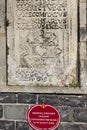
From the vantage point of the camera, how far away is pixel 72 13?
4.65 metres

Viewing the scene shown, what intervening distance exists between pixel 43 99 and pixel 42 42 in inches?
24.5

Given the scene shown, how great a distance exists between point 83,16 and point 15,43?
31.6 inches

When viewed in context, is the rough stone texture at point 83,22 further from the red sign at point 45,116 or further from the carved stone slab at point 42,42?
the red sign at point 45,116

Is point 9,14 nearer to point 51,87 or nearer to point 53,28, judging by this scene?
point 53,28

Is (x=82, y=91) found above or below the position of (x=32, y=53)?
below

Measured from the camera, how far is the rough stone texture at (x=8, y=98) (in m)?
4.79

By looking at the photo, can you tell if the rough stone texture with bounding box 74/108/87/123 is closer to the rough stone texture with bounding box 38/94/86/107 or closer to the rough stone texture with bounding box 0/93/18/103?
the rough stone texture with bounding box 38/94/86/107

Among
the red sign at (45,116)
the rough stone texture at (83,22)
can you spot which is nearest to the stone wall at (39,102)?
the red sign at (45,116)

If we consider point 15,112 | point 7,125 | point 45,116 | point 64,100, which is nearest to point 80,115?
point 64,100

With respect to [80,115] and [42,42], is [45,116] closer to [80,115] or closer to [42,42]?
[80,115]

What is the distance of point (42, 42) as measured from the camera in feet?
15.5

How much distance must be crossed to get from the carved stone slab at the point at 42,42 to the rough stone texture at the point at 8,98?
0.13 metres

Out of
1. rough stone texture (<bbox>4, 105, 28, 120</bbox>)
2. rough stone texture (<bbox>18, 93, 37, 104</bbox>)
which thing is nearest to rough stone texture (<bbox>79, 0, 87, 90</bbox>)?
rough stone texture (<bbox>18, 93, 37, 104</bbox>)

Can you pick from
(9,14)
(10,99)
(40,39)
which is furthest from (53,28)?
(10,99)
